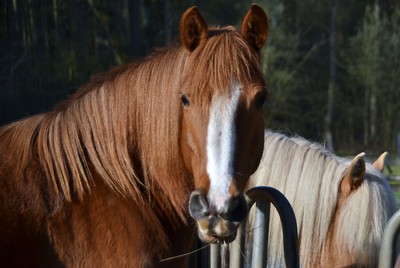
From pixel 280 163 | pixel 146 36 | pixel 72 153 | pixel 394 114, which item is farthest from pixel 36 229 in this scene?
pixel 394 114

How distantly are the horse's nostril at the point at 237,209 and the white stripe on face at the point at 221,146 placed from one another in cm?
3

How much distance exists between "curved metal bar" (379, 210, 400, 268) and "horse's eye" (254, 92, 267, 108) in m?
0.72

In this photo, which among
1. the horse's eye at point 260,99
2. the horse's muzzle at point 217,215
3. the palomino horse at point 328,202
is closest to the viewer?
the horse's muzzle at point 217,215

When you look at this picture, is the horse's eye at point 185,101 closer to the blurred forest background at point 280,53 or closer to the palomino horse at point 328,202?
the palomino horse at point 328,202

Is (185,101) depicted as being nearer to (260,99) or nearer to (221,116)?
(221,116)

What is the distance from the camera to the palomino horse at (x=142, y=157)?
2.85 meters

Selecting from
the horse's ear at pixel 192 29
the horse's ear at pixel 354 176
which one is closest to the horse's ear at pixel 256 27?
the horse's ear at pixel 192 29

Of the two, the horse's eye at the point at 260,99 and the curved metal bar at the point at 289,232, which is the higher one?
the horse's eye at the point at 260,99

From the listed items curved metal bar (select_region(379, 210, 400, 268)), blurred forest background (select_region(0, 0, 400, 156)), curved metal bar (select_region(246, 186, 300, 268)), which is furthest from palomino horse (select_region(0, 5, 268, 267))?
blurred forest background (select_region(0, 0, 400, 156))

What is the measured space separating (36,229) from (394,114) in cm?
2486

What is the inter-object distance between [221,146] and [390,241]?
0.82 meters

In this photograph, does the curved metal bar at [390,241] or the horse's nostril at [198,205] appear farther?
the curved metal bar at [390,241]

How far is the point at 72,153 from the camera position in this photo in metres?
3.08

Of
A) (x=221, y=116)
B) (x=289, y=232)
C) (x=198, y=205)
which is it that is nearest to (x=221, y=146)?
(x=221, y=116)
